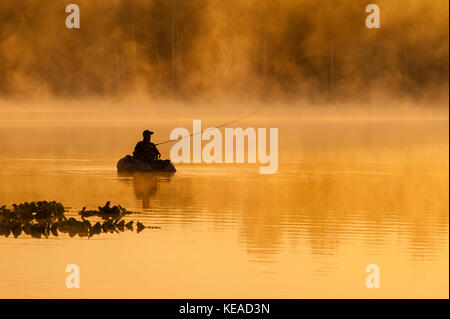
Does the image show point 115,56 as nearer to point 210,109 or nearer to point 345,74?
point 210,109

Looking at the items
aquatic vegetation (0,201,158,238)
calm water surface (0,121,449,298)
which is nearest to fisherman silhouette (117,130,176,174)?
calm water surface (0,121,449,298)

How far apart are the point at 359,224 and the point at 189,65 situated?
282 ft

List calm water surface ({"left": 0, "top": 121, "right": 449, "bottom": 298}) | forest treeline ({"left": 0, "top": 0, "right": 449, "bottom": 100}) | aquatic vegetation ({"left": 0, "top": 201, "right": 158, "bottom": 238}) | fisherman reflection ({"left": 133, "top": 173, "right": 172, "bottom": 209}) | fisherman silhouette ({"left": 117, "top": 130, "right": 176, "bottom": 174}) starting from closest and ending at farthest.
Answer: calm water surface ({"left": 0, "top": 121, "right": 449, "bottom": 298}) < aquatic vegetation ({"left": 0, "top": 201, "right": 158, "bottom": 238}) < fisherman reflection ({"left": 133, "top": 173, "right": 172, "bottom": 209}) < fisherman silhouette ({"left": 117, "top": 130, "right": 176, "bottom": 174}) < forest treeline ({"left": 0, "top": 0, "right": 449, "bottom": 100})

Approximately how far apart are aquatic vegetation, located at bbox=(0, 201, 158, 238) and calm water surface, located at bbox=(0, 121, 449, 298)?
0.41 metres

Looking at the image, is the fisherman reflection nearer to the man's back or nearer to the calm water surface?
the calm water surface

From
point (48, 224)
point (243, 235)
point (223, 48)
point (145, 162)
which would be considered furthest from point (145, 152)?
point (223, 48)

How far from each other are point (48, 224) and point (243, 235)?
3.07m

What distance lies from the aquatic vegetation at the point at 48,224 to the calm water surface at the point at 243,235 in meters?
0.41

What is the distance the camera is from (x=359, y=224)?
18391mm

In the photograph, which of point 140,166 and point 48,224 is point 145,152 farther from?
point 48,224

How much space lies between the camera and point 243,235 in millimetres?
17031

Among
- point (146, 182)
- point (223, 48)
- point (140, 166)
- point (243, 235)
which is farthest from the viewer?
point (223, 48)

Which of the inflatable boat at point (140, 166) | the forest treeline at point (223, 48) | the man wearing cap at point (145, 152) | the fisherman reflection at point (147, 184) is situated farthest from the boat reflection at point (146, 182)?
the forest treeline at point (223, 48)

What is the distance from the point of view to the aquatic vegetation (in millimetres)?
16641
